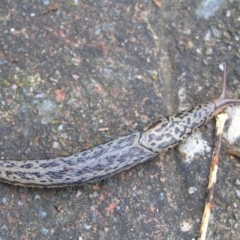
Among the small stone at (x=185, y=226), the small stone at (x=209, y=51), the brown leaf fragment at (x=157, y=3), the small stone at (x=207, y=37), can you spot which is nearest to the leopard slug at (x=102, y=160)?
the small stone at (x=185, y=226)

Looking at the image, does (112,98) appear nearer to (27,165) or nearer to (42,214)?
(27,165)

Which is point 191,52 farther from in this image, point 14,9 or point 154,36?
point 14,9

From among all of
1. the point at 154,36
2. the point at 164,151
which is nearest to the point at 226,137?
the point at 164,151

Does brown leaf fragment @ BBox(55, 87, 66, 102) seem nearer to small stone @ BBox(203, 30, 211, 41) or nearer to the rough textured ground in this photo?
the rough textured ground

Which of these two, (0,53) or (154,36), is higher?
(154,36)

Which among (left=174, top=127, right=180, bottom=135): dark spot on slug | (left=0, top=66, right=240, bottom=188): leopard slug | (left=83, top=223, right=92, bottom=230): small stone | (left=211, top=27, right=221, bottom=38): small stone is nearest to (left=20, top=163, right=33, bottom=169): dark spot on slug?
(left=0, top=66, right=240, bottom=188): leopard slug

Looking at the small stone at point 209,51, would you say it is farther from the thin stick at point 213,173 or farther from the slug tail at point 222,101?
the thin stick at point 213,173
